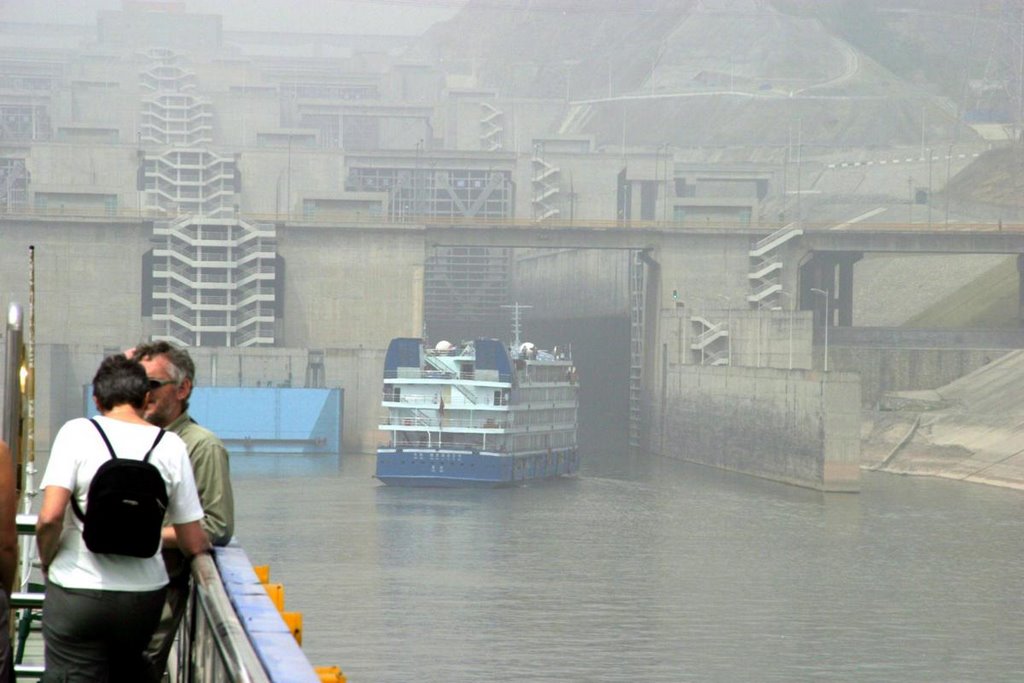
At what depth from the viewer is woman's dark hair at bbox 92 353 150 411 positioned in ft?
18.7

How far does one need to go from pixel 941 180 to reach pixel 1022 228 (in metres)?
35.9

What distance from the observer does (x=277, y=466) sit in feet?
194

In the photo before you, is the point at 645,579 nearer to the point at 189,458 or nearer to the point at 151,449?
the point at 189,458

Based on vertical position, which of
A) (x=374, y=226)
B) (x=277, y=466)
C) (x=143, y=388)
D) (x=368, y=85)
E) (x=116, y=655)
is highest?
(x=368, y=85)

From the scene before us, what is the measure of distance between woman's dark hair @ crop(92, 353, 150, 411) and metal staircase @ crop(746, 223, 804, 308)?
63327 mm

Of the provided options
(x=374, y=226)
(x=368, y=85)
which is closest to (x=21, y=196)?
(x=374, y=226)

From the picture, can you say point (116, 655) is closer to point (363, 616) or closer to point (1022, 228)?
point (363, 616)

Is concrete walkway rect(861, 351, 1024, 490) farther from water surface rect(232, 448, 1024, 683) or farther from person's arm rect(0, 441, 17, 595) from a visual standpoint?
person's arm rect(0, 441, 17, 595)

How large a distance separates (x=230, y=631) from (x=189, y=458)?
4.82ft

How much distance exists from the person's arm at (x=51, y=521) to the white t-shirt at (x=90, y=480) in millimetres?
24

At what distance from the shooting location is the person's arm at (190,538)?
5.81 m

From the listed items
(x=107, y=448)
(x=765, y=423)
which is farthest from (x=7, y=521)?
(x=765, y=423)

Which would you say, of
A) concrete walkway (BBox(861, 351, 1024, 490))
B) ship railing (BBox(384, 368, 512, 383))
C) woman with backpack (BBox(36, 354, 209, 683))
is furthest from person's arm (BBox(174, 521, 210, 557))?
concrete walkway (BBox(861, 351, 1024, 490))

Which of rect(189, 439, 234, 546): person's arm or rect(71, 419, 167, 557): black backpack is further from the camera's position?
rect(189, 439, 234, 546): person's arm
